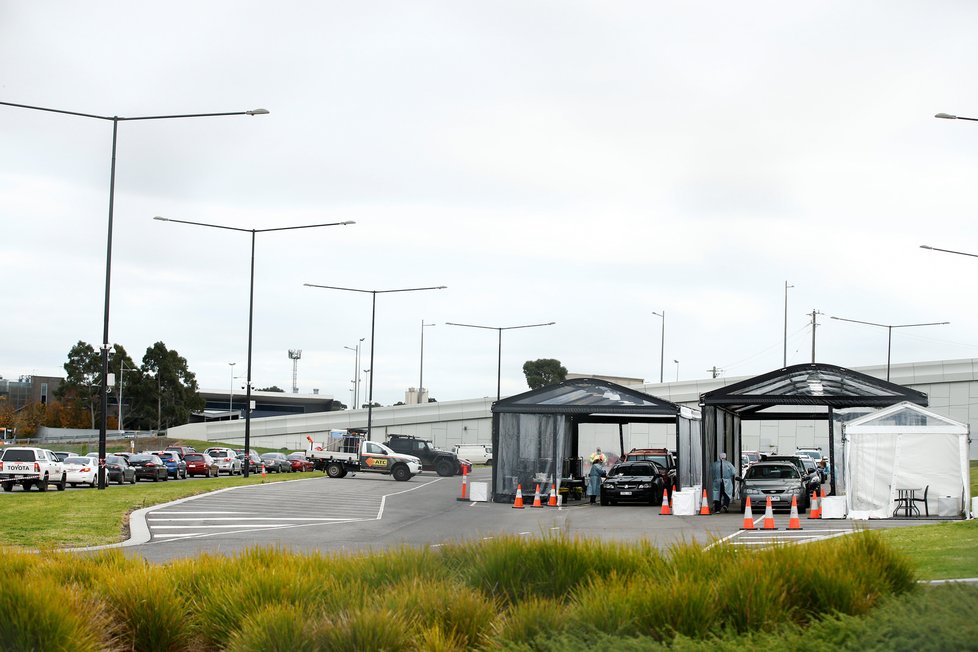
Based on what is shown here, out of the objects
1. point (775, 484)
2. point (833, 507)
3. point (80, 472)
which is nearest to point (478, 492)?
point (775, 484)

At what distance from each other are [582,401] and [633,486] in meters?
3.05

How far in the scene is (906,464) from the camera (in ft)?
91.4

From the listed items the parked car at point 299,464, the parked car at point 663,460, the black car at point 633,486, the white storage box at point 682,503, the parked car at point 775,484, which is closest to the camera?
the white storage box at point 682,503

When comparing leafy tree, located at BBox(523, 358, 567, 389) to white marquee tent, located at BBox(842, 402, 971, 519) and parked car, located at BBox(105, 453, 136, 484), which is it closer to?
parked car, located at BBox(105, 453, 136, 484)

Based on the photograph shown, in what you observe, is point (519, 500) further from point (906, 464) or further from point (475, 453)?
point (475, 453)

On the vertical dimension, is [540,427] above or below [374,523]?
above

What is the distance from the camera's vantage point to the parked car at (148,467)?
5062cm

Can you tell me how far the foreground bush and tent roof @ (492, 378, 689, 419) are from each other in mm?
24583

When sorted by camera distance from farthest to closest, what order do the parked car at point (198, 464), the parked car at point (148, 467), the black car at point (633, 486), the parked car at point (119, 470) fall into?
1. the parked car at point (198, 464)
2. the parked car at point (148, 467)
3. the parked car at point (119, 470)
4. the black car at point (633, 486)

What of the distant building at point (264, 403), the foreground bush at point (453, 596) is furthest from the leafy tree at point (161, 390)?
the foreground bush at point (453, 596)

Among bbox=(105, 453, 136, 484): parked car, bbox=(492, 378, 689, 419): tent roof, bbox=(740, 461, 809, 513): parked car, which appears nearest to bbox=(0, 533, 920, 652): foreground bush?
bbox=(740, 461, 809, 513): parked car

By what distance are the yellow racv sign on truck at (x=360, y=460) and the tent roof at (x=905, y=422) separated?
25.3m

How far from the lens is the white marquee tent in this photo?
90.1 ft

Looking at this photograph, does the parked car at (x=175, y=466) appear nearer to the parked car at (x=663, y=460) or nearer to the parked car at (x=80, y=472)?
the parked car at (x=80, y=472)
